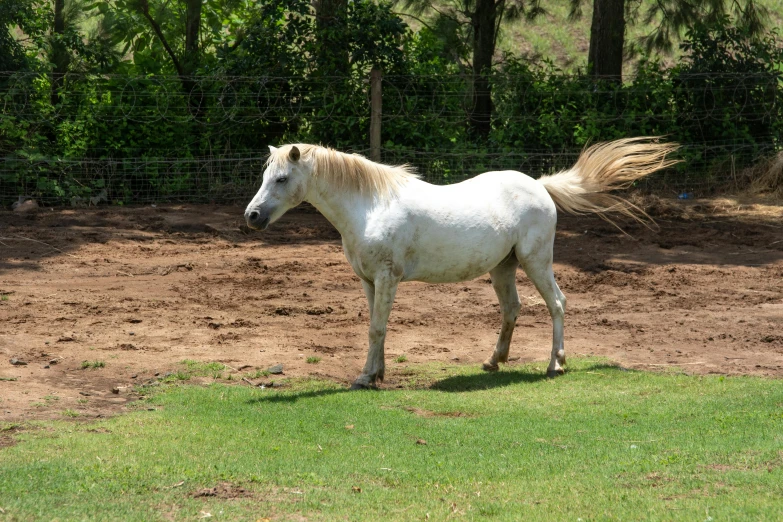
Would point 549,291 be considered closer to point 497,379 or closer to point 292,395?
point 497,379

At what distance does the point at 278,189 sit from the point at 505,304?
232 cm

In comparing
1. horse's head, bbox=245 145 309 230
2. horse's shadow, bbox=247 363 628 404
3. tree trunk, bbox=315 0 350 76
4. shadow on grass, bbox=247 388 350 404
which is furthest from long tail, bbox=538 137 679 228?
tree trunk, bbox=315 0 350 76

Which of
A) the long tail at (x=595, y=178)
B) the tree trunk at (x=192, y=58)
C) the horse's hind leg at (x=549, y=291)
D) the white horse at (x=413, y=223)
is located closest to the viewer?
the white horse at (x=413, y=223)

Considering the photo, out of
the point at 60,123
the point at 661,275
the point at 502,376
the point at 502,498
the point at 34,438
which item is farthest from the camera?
the point at 60,123

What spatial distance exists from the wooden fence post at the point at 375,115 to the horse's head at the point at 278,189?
729cm

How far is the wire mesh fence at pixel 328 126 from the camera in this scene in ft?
48.2

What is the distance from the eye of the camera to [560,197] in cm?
880

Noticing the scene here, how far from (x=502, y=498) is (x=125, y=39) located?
13812mm

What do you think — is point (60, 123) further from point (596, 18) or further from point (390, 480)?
point (390, 480)

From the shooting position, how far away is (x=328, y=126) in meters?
15.4

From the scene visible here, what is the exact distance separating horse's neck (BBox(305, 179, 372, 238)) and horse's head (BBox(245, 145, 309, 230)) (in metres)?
0.14

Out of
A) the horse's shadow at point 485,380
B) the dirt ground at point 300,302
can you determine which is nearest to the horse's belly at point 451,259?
the horse's shadow at point 485,380

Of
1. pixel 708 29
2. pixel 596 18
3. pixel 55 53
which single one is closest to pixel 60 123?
pixel 55 53

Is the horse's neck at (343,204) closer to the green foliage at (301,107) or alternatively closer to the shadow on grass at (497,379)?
the shadow on grass at (497,379)
